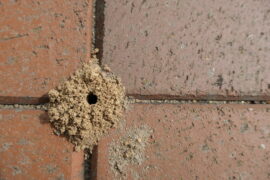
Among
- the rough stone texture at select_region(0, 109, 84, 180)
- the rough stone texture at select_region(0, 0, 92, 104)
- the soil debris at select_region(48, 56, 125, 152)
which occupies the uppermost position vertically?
the rough stone texture at select_region(0, 0, 92, 104)

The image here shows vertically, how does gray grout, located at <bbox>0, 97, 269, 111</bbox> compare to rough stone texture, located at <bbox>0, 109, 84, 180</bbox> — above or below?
above

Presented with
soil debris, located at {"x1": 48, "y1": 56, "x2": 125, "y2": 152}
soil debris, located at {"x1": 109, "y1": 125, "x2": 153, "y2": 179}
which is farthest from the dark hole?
soil debris, located at {"x1": 109, "y1": 125, "x2": 153, "y2": 179}

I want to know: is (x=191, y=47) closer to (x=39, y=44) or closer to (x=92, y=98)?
(x=92, y=98)

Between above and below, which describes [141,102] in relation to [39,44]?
below

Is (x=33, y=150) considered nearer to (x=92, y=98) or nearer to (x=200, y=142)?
(x=92, y=98)

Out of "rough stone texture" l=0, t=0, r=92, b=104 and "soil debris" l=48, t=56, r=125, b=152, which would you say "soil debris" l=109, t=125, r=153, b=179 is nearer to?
"soil debris" l=48, t=56, r=125, b=152

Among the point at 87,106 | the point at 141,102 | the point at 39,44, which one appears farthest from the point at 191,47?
the point at 39,44

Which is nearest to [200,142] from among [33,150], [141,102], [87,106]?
[141,102]

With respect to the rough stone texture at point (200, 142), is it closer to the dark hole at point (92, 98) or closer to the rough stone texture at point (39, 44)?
the dark hole at point (92, 98)

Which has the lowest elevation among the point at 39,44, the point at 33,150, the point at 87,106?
the point at 33,150
